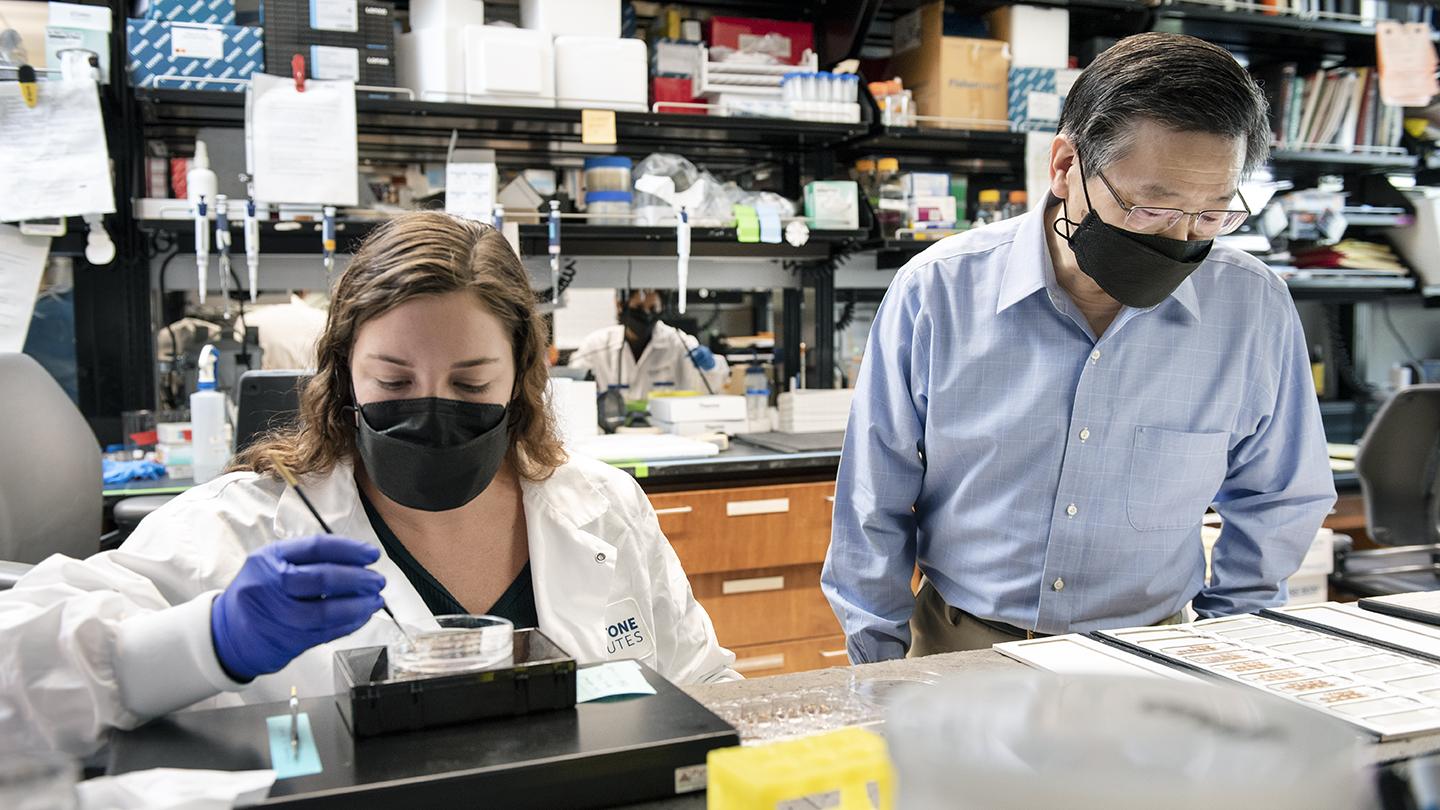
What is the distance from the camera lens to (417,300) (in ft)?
4.29

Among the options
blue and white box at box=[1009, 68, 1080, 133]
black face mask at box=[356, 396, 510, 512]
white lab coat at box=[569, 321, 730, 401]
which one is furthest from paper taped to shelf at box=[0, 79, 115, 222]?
blue and white box at box=[1009, 68, 1080, 133]

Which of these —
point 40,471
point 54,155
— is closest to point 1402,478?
point 40,471

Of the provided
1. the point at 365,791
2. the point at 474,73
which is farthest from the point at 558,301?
the point at 365,791

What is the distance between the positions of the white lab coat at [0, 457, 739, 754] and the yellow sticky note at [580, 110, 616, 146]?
1772 millimetres

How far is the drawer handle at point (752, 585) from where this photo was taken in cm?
297

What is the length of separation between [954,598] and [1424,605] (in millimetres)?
610

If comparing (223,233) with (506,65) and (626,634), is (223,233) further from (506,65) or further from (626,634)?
(626,634)

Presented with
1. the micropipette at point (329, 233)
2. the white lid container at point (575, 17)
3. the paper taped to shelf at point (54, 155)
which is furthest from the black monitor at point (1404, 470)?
the paper taped to shelf at point (54, 155)

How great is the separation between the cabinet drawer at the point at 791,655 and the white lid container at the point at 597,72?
1.64 meters

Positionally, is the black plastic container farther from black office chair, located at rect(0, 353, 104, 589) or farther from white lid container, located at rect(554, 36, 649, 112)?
white lid container, located at rect(554, 36, 649, 112)

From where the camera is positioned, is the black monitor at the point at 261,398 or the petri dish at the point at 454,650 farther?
the black monitor at the point at 261,398

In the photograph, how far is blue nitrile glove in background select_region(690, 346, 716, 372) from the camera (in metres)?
3.65

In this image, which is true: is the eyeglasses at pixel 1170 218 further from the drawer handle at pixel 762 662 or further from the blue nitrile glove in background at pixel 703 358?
the blue nitrile glove in background at pixel 703 358

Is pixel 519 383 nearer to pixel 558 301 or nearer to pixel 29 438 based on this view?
pixel 29 438
